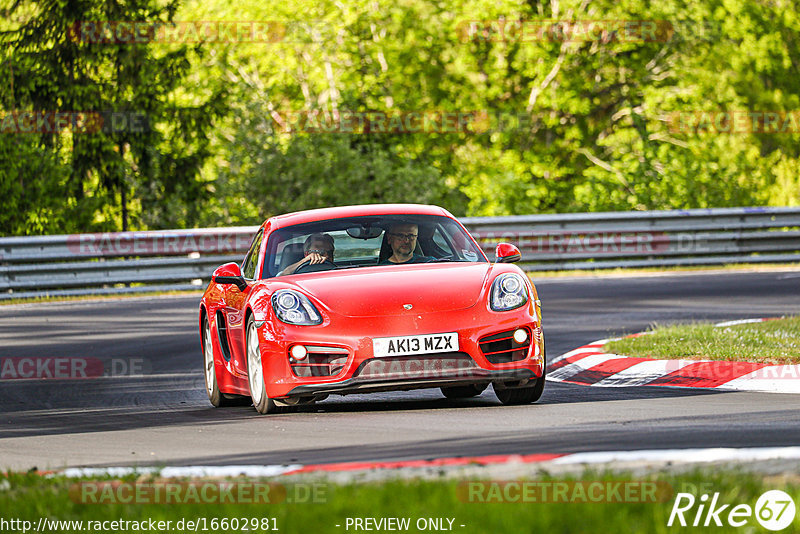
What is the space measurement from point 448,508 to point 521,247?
17.9 metres

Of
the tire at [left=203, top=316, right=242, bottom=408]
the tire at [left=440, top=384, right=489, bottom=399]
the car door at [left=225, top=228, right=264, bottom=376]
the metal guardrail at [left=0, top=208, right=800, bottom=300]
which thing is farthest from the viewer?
the metal guardrail at [left=0, top=208, right=800, bottom=300]

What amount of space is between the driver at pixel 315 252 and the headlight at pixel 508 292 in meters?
1.31

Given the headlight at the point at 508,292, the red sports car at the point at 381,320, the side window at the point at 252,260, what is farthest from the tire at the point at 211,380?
the headlight at the point at 508,292

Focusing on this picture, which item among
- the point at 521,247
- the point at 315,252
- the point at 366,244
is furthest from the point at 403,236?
the point at 521,247

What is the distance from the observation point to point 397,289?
859 centimetres

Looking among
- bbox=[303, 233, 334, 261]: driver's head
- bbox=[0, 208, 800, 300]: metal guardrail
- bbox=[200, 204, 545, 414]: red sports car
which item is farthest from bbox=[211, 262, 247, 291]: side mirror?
bbox=[0, 208, 800, 300]: metal guardrail

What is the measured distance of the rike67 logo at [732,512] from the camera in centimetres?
424

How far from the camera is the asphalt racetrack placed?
674 cm

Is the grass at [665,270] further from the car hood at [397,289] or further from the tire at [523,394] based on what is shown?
the car hood at [397,289]

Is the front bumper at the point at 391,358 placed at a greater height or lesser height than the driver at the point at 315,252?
lesser

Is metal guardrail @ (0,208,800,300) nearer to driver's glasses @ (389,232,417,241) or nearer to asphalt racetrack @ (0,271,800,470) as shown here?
asphalt racetrack @ (0,271,800,470)

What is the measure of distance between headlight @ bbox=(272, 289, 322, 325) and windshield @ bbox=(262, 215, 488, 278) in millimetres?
638

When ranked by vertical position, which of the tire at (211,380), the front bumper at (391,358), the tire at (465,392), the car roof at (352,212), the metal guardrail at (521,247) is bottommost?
the metal guardrail at (521,247)

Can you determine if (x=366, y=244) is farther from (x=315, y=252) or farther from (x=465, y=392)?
(x=465, y=392)
